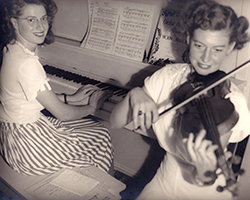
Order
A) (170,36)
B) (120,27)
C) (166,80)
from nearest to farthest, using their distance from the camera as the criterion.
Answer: (166,80) → (170,36) → (120,27)

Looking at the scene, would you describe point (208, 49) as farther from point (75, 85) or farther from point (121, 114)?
point (75, 85)

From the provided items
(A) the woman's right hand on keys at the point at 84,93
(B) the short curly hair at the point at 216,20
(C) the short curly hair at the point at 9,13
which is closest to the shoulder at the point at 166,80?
(B) the short curly hair at the point at 216,20

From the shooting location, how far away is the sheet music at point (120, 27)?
93 cm

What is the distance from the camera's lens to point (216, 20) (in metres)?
0.63

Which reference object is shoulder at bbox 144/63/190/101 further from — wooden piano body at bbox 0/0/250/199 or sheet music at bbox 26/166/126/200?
sheet music at bbox 26/166/126/200

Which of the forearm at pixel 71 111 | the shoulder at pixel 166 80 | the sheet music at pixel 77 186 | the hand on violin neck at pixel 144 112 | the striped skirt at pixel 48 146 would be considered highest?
the shoulder at pixel 166 80

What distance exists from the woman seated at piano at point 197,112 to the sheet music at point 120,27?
0.22 m

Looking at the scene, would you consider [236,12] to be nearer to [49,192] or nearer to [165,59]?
[165,59]

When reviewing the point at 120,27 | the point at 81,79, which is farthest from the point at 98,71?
the point at 120,27

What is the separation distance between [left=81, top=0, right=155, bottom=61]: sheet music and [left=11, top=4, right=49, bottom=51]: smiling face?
24 centimetres

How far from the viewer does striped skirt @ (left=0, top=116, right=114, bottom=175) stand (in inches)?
37.0

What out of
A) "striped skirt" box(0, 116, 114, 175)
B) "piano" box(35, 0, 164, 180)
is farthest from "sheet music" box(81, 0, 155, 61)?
"striped skirt" box(0, 116, 114, 175)

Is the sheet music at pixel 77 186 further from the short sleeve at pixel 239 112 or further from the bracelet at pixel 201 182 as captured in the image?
the short sleeve at pixel 239 112

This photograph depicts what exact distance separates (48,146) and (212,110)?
1.96 ft
